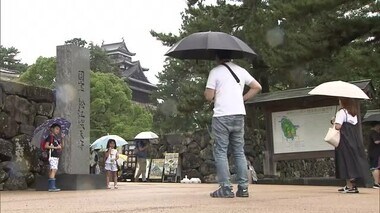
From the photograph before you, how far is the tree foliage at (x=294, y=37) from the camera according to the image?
11430 mm

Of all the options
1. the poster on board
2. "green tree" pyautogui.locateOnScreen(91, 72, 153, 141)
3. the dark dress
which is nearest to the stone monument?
the dark dress

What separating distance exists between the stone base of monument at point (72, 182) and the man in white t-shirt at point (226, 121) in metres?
3.79

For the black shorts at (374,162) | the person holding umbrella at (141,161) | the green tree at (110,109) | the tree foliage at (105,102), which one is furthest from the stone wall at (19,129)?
the green tree at (110,109)

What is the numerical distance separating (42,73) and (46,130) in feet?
57.0

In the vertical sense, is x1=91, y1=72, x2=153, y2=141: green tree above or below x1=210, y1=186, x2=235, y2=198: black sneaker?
above

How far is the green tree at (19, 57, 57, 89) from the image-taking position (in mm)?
23922

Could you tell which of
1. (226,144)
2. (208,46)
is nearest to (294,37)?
(208,46)

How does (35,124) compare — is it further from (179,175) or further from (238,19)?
(238,19)

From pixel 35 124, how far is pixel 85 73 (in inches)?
53.2

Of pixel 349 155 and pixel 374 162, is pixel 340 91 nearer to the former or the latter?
pixel 349 155

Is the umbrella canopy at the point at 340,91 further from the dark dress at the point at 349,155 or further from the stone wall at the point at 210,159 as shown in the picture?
the stone wall at the point at 210,159

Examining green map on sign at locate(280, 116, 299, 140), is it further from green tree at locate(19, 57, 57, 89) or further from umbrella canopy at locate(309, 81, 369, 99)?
green tree at locate(19, 57, 57, 89)

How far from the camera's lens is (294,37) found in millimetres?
12133

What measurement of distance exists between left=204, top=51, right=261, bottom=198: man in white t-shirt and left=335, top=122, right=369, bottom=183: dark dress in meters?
2.01
